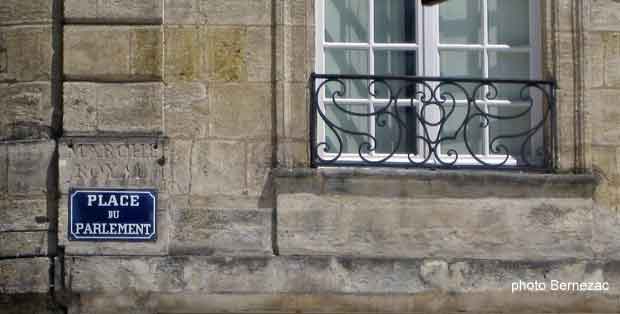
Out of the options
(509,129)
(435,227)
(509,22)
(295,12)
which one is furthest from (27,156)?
(509,22)

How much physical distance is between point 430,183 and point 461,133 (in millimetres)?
500

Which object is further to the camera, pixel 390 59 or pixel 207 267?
pixel 390 59

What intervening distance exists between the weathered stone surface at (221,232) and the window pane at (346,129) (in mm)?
628

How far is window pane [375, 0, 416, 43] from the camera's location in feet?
33.6

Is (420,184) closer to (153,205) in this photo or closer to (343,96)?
(343,96)

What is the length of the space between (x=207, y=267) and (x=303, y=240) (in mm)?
565

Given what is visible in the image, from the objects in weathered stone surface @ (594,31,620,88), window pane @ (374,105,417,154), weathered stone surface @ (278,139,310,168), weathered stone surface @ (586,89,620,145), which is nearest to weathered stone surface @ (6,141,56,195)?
weathered stone surface @ (278,139,310,168)

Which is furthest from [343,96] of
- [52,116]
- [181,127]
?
[52,116]

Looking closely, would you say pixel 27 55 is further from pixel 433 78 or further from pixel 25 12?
pixel 433 78

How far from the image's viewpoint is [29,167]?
9.74m

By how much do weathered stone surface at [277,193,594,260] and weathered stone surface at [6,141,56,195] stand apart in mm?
1342

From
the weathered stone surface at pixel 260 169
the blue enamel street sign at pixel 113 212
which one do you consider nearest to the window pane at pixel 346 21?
the weathered stone surface at pixel 260 169

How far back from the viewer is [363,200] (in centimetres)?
977

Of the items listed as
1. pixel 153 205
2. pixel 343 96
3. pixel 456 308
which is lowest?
pixel 456 308
